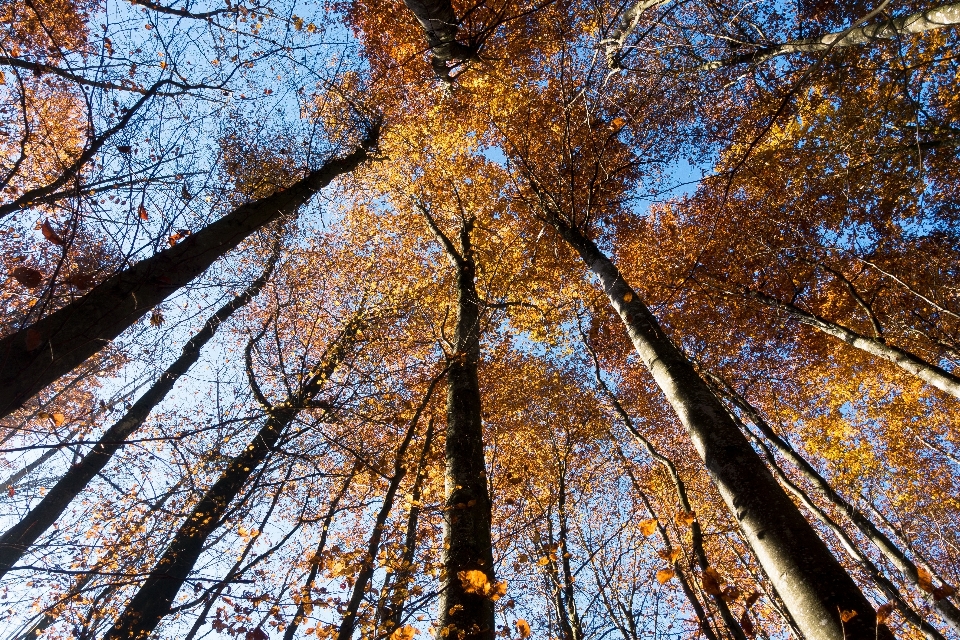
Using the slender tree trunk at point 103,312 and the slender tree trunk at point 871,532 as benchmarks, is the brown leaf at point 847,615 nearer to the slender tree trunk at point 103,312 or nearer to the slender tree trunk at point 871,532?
the slender tree trunk at point 871,532

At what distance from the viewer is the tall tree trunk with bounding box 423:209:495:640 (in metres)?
2.99

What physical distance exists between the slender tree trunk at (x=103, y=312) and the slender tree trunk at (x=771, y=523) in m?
4.94

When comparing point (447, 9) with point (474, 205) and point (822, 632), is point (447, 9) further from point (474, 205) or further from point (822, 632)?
point (822, 632)

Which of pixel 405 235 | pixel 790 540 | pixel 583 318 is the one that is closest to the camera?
pixel 790 540

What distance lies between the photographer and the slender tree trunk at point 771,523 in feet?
6.61

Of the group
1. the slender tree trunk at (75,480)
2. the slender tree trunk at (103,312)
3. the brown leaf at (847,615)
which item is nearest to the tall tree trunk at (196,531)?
the slender tree trunk at (75,480)

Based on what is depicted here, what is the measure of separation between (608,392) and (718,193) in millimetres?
8238

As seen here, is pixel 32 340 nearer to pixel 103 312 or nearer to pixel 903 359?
pixel 103 312

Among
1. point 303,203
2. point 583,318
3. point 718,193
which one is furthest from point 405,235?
point 718,193

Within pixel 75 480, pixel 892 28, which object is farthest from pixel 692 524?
pixel 75 480

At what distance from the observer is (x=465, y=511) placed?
3830 millimetres

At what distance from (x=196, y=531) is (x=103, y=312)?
413 cm

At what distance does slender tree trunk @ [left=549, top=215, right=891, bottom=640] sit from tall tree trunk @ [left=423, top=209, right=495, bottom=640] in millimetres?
1854

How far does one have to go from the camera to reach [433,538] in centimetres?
848
